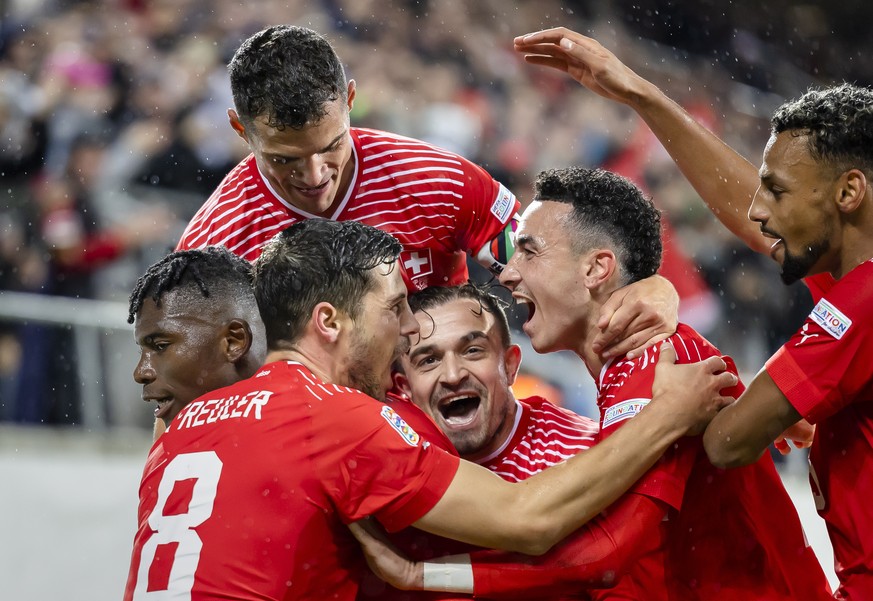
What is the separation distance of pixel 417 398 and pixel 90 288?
10.6 feet

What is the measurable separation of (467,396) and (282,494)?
1.10 metres

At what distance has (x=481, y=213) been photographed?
3.79m

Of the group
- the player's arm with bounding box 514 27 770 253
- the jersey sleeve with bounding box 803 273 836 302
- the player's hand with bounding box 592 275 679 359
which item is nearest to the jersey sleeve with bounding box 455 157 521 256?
the player's arm with bounding box 514 27 770 253

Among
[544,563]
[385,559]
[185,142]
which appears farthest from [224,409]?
[185,142]

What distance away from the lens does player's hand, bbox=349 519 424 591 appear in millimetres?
2674

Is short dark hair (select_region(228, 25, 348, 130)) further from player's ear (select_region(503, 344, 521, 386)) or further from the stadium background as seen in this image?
the stadium background

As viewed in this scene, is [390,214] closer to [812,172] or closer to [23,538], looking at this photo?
[812,172]

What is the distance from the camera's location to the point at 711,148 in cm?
373

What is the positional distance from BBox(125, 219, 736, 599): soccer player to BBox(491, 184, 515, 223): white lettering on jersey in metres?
1.16

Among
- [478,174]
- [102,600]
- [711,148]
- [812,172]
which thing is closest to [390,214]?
[478,174]

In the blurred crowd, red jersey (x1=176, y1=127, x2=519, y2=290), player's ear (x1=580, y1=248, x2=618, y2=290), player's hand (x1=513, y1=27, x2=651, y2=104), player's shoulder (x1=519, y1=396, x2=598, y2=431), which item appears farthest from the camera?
the blurred crowd

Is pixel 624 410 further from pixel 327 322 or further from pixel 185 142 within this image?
pixel 185 142

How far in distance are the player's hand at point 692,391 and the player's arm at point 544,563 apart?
215 millimetres

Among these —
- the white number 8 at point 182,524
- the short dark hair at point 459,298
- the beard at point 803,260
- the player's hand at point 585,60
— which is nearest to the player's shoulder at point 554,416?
the short dark hair at point 459,298
